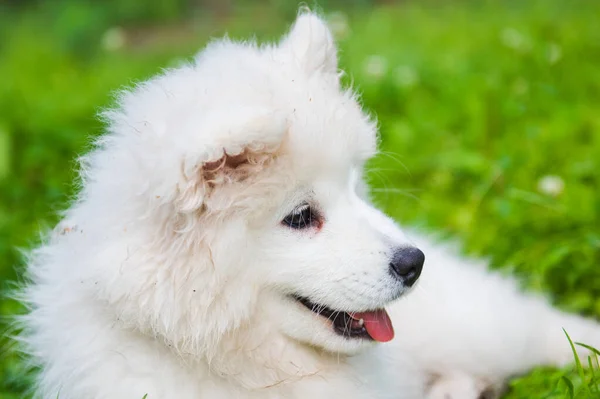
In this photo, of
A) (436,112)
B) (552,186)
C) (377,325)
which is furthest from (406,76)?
(377,325)

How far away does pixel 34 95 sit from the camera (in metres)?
7.96

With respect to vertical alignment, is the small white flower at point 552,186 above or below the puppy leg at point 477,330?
below

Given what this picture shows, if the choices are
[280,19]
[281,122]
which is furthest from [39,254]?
[280,19]

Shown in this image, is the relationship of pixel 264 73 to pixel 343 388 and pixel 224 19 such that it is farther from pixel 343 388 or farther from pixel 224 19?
pixel 224 19

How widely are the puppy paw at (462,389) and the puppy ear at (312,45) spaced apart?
4.86 ft

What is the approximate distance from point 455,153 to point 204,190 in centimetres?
356

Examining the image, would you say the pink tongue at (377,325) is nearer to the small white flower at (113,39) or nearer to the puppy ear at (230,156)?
the puppy ear at (230,156)

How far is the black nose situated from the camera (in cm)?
268

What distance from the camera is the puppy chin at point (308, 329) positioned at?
2748 millimetres

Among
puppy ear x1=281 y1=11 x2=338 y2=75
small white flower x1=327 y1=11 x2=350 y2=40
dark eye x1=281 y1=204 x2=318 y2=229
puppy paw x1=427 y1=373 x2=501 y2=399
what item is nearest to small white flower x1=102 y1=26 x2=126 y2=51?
small white flower x1=327 y1=11 x2=350 y2=40

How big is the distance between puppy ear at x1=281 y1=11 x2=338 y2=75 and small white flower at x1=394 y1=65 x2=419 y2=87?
144 inches

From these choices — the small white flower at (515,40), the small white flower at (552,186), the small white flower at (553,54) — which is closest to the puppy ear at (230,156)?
→ the small white flower at (552,186)

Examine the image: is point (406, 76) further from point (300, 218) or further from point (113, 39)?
point (300, 218)

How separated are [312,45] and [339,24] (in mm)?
5131
